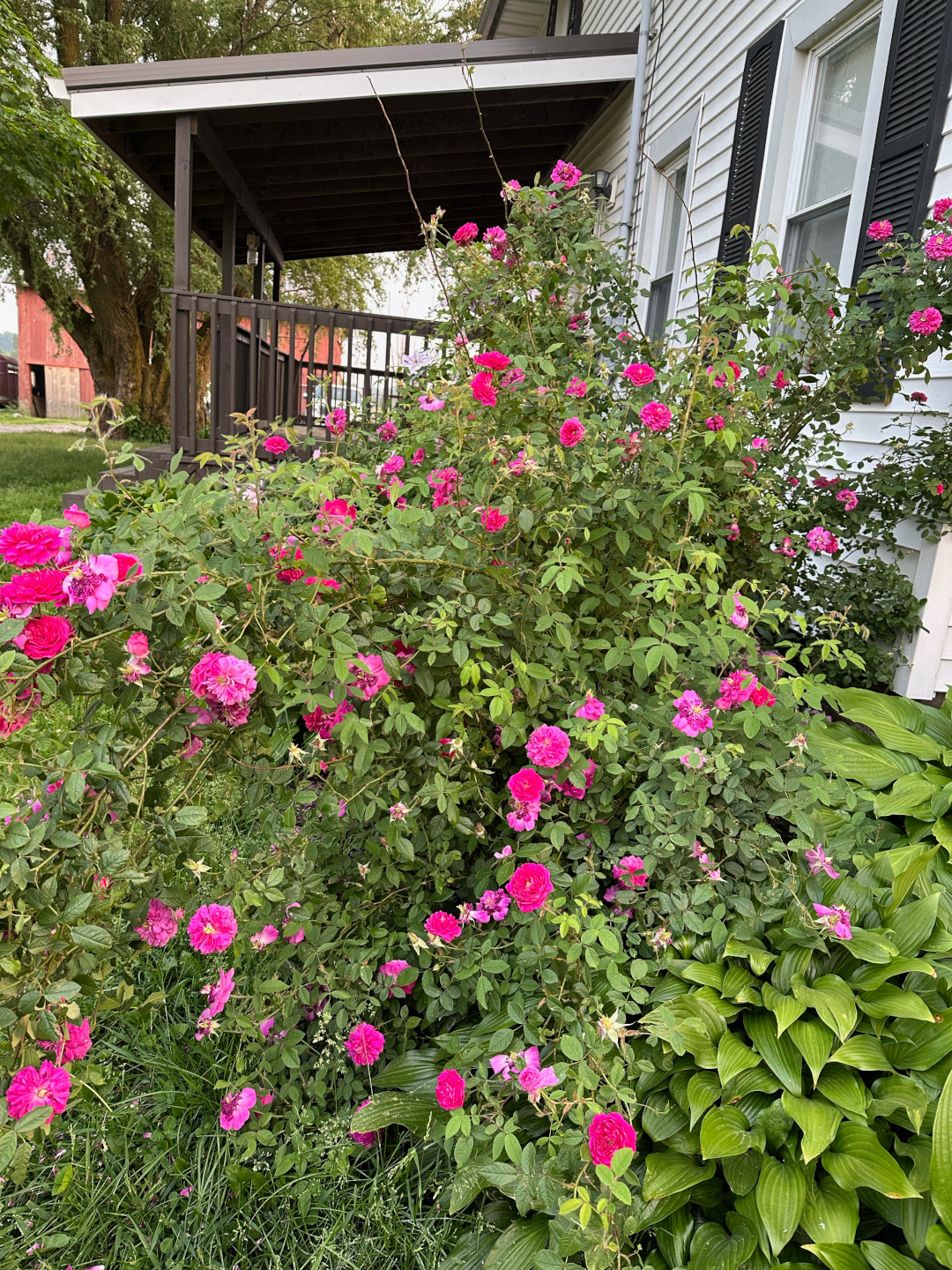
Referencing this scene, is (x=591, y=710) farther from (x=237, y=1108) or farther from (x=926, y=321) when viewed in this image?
(x=926, y=321)

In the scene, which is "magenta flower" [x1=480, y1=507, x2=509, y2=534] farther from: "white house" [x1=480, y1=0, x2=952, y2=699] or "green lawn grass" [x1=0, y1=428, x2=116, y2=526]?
"green lawn grass" [x1=0, y1=428, x2=116, y2=526]

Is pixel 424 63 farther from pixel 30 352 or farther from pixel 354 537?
pixel 30 352

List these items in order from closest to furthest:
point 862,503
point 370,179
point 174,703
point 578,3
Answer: point 174,703 < point 862,503 < point 370,179 < point 578,3

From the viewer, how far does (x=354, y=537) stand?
4.64 feet

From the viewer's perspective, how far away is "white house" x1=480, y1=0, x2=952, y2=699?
3.05 meters

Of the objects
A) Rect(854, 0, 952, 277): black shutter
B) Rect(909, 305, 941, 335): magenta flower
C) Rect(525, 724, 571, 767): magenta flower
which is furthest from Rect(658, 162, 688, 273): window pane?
Rect(525, 724, 571, 767): magenta flower

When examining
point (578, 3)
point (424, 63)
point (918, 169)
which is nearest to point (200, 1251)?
point (918, 169)

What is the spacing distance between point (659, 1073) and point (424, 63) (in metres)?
6.36

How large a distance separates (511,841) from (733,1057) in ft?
2.02

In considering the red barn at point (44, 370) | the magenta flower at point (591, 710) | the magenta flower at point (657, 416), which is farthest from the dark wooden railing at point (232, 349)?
the red barn at point (44, 370)

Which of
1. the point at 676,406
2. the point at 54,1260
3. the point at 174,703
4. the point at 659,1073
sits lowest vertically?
the point at 54,1260

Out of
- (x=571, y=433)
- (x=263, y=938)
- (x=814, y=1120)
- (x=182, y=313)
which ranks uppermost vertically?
(x=182, y=313)

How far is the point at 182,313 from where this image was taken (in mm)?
5715

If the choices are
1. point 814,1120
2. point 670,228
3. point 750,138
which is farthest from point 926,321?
point 670,228
